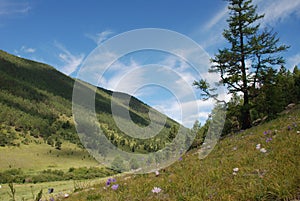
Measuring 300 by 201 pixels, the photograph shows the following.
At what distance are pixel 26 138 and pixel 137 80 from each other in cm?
20874

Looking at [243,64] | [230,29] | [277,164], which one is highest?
[230,29]

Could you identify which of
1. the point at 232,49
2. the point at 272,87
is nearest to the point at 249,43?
the point at 232,49

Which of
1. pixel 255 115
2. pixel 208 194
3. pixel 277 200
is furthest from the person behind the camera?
pixel 255 115

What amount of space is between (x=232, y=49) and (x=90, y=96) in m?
18.7

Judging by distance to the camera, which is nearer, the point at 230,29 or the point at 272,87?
the point at 272,87

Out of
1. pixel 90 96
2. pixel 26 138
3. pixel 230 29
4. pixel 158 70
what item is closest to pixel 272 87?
pixel 230 29

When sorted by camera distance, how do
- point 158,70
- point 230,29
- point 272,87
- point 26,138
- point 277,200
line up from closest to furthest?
point 277,200 → point 158,70 → point 272,87 → point 230,29 → point 26,138

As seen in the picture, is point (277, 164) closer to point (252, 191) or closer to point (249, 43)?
point (252, 191)

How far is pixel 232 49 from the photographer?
82.8ft

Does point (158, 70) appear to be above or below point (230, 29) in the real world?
below

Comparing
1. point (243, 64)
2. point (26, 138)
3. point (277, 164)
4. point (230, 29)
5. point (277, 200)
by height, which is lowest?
point (277, 200)

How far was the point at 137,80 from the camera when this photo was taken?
1297 centimetres

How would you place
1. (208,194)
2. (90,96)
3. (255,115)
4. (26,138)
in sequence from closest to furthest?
(208,194) → (90,96) → (255,115) → (26,138)

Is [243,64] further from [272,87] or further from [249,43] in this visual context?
[272,87]
